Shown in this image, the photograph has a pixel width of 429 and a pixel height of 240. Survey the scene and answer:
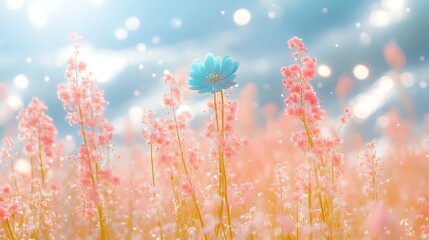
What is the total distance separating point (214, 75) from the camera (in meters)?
3.79

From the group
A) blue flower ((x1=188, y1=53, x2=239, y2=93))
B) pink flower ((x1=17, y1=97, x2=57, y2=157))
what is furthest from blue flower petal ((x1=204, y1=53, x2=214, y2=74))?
pink flower ((x1=17, y1=97, x2=57, y2=157))

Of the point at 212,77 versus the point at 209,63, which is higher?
the point at 209,63

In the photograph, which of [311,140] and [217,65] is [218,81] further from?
[311,140]

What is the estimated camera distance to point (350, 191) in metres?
5.57

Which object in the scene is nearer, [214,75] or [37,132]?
[214,75]

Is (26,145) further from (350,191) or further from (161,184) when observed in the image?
(350,191)

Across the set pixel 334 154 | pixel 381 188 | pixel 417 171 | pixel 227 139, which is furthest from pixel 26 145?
pixel 417 171

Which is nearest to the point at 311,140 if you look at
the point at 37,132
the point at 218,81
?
the point at 218,81

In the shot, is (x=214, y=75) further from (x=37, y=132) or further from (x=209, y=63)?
(x=37, y=132)

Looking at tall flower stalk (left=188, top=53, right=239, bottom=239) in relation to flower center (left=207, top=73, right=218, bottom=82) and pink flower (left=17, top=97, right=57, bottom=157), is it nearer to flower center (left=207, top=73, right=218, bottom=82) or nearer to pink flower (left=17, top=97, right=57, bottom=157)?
flower center (left=207, top=73, right=218, bottom=82)

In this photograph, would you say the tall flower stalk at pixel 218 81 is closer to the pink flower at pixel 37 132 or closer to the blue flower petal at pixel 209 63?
the blue flower petal at pixel 209 63

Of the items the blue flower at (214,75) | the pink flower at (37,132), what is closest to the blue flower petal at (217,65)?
the blue flower at (214,75)

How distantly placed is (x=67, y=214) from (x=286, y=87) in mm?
5107

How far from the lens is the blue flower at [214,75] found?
3789 mm
